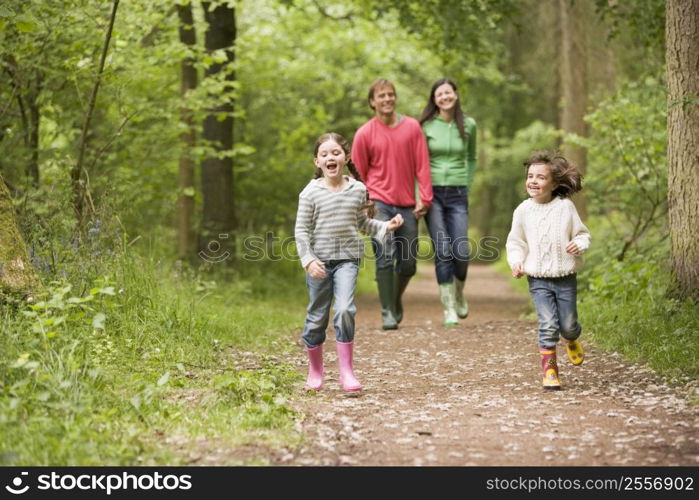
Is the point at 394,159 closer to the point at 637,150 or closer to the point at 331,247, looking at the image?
the point at 331,247

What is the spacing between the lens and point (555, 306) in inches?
247

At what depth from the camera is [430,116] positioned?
918cm

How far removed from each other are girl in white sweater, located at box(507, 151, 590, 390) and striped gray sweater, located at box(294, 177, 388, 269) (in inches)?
44.1

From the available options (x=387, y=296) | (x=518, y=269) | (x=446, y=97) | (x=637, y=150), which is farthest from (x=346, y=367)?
(x=637, y=150)

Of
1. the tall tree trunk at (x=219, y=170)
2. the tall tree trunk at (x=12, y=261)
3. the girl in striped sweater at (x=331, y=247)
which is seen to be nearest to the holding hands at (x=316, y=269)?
the girl in striped sweater at (x=331, y=247)

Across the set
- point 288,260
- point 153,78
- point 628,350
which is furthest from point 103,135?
point 628,350

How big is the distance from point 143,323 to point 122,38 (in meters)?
4.01

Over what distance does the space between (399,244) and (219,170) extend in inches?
175

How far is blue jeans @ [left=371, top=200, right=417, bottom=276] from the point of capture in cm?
877

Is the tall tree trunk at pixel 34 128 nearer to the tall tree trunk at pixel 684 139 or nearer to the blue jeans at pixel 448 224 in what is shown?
the blue jeans at pixel 448 224

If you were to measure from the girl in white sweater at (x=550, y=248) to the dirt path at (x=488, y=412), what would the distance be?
0.41 metres

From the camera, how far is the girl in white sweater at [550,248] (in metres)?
6.18
